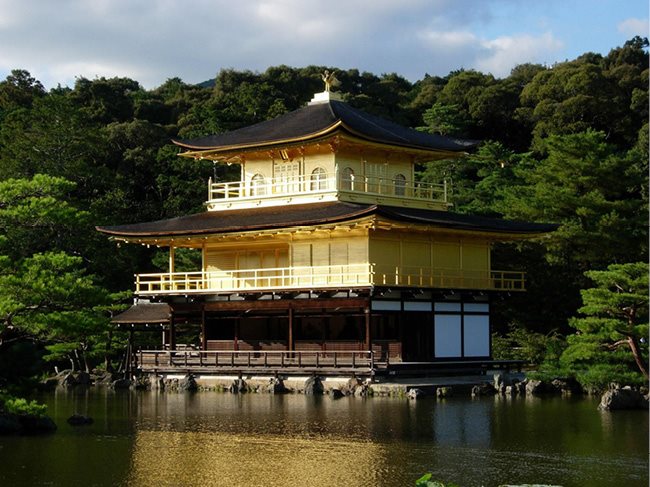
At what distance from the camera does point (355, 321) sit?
36.7 m

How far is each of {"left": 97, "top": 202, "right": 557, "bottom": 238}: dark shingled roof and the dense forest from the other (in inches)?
95.2

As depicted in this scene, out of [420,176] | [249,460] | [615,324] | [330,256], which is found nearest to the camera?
[249,460]

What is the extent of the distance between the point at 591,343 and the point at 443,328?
25.9ft

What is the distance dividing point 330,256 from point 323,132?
Answer: 149 inches

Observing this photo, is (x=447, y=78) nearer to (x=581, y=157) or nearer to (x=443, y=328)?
(x=581, y=157)

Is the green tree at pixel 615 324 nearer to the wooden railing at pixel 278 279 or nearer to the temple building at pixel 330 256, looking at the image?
the temple building at pixel 330 256

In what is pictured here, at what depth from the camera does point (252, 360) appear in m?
35.6

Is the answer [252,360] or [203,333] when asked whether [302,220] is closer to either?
[252,360]

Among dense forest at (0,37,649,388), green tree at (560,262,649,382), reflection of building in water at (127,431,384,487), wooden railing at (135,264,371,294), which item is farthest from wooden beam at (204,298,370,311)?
reflection of building in water at (127,431,384,487)

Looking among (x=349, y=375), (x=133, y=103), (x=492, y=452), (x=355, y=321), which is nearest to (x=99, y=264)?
(x=355, y=321)

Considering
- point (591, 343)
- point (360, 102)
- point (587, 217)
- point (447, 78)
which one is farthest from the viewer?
point (447, 78)

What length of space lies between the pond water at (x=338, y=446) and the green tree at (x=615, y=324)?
128 centimetres

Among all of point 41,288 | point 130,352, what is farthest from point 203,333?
point 41,288

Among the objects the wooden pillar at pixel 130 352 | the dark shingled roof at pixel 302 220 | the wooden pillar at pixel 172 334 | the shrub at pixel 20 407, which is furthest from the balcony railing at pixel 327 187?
the shrub at pixel 20 407
